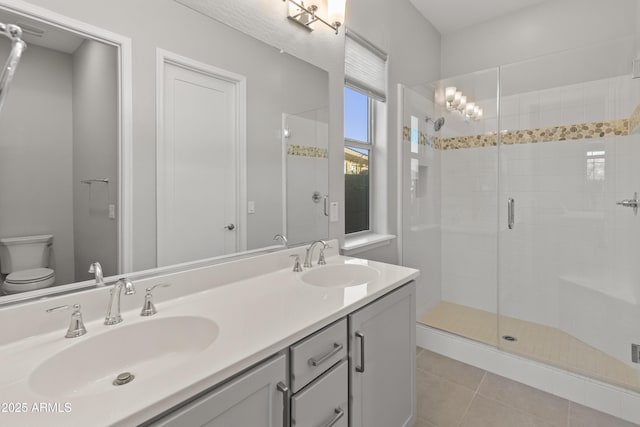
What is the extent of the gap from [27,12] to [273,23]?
40.0 inches

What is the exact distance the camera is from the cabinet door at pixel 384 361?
1156mm

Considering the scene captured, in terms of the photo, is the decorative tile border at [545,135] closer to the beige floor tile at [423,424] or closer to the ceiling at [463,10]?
the ceiling at [463,10]

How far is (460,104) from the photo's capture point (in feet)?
9.65

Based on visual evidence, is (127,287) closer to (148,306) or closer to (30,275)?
(148,306)

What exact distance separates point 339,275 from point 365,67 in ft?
5.12

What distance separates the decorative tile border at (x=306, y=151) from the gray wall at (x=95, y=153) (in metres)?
0.83

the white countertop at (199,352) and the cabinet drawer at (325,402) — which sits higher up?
the white countertop at (199,352)

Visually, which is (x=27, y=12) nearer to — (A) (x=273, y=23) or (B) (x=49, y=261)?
(B) (x=49, y=261)

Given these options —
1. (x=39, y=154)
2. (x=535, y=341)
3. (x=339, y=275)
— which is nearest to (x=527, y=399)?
(x=535, y=341)

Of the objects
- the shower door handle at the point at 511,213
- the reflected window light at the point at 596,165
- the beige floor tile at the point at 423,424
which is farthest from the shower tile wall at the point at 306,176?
the reflected window light at the point at 596,165

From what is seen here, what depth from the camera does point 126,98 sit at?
3.50ft

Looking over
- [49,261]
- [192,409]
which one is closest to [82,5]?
[49,261]

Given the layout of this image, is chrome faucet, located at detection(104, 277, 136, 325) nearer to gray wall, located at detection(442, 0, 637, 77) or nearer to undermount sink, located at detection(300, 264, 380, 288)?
undermount sink, located at detection(300, 264, 380, 288)

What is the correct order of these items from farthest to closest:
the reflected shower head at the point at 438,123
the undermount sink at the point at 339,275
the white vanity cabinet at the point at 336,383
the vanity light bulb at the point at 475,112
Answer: the reflected shower head at the point at 438,123 < the vanity light bulb at the point at 475,112 < the undermount sink at the point at 339,275 < the white vanity cabinet at the point at 336,383
